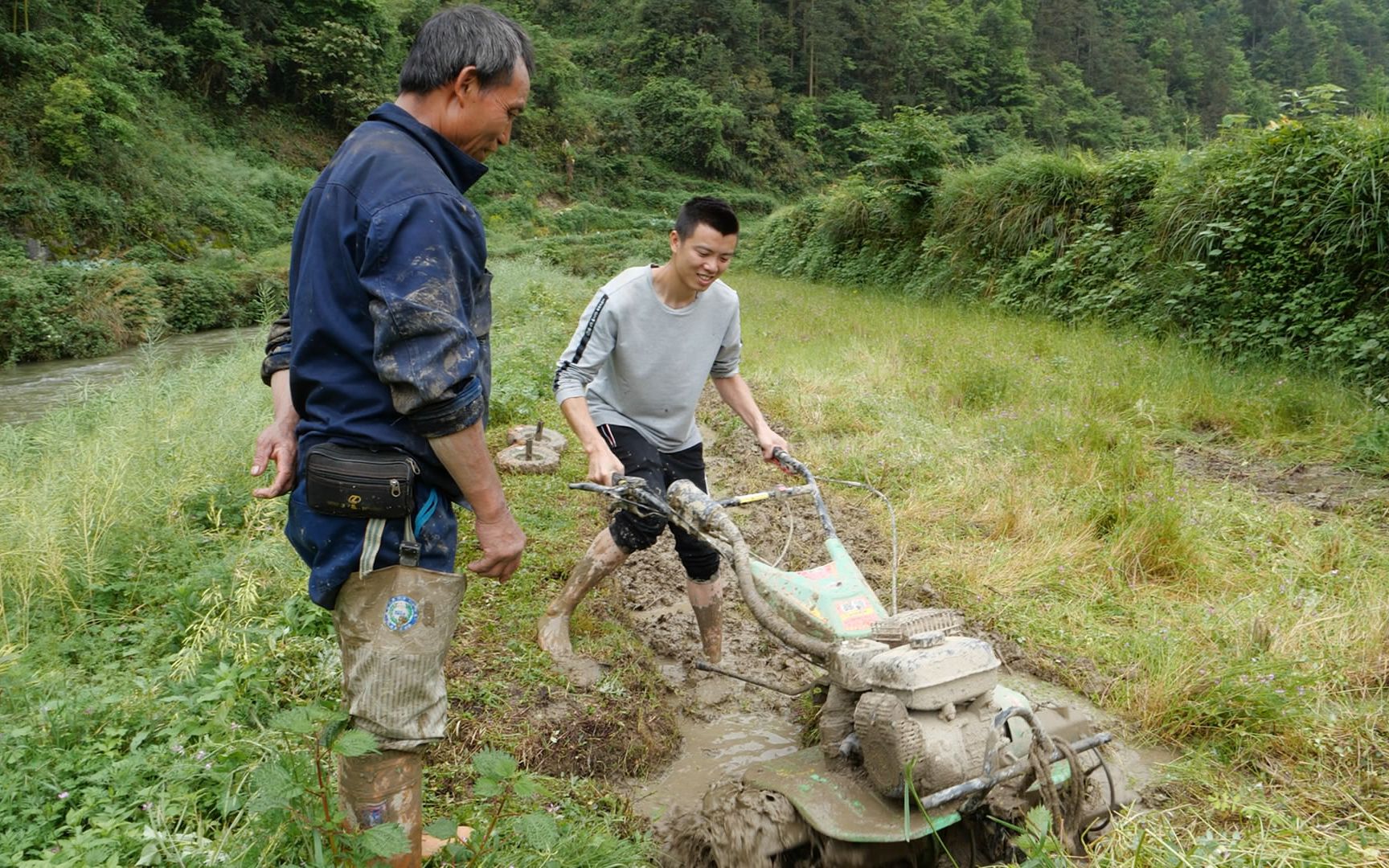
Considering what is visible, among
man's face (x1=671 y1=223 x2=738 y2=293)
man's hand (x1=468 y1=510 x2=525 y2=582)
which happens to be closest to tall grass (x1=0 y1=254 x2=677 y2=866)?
man's hand (x1=468 y1=510 x2=525 y2=582)

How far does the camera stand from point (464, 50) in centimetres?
193

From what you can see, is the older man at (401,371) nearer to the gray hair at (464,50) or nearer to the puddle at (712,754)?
the gray hair at (464,50)

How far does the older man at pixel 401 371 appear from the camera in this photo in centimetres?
180

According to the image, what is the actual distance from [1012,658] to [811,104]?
53.6 meters

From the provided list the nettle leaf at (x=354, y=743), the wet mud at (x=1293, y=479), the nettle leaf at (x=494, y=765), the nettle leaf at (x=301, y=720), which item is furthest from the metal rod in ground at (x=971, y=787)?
the wet mud at (x=1293, y=479)

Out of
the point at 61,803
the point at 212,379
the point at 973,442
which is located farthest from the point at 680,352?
the point at 212,379

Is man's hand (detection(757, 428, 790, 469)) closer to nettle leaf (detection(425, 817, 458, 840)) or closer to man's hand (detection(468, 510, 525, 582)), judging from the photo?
man's hand (detection(468, 510, 525, 582))

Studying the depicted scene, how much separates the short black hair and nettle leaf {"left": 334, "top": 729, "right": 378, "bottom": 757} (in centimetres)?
213

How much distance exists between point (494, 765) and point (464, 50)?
156cm

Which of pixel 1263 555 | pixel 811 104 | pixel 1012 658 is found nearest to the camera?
pixel 1012 658

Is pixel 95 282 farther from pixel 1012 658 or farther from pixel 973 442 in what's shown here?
pixel 1012 658

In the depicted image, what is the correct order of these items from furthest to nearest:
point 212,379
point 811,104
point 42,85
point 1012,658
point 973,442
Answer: point 811,104
point 42,85
point 212,379
point 973,442
point 1012,658

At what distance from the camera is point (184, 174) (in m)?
26.1

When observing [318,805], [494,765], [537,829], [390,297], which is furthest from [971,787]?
[390,297]
